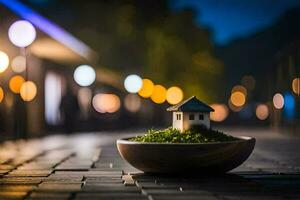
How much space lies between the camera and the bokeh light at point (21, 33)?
1839 cm

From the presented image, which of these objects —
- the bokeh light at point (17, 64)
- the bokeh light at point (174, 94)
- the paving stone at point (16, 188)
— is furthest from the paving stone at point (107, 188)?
the bokeh light at point (174, 94)

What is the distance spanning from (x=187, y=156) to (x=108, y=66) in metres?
31.9

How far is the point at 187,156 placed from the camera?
8328 mm

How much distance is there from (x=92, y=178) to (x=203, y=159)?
1.58m

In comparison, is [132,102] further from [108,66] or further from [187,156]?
[187,156]

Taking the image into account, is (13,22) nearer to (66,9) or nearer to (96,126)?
(96,126)

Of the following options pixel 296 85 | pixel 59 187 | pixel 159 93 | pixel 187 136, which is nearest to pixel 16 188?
pixel 59 187

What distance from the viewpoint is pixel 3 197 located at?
22.6 feet

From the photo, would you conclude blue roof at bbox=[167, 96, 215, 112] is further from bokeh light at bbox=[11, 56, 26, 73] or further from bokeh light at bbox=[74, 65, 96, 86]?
bokeh light at bbox=[74, 65, 96, 86]

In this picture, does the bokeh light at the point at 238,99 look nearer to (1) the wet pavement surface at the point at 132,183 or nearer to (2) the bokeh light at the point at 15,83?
(2) the bokeh light at the point at 15,83

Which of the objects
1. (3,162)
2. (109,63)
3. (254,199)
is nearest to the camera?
(254,199)

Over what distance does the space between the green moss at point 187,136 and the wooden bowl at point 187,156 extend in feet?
1.00

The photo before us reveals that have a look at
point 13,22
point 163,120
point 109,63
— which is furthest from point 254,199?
point 163,120

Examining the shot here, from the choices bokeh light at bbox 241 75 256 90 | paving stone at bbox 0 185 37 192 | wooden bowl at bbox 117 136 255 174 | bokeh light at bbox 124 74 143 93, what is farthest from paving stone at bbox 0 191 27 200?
bokeh light at bbox 241 75 256 90
